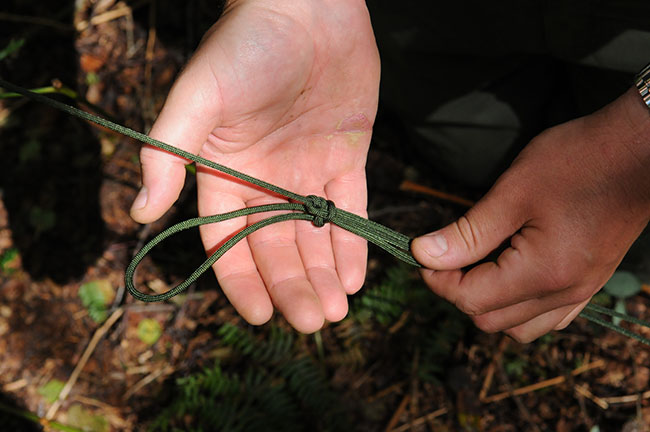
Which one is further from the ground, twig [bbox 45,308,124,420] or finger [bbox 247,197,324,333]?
finger [bbox 247,197,324,333]

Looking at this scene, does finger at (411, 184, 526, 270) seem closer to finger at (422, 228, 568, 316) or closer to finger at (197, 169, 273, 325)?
finger at (422, 228, 568, 316)

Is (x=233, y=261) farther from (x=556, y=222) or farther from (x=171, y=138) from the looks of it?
(x=556, y=222)

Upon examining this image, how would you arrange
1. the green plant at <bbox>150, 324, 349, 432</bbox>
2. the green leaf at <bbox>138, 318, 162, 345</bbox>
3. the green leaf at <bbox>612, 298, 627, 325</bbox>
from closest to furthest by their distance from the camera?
the green plant at <bbox>150, 324, 349, 432</bbox> → the green leaf at <bbox>612, 298, 627, 325</bbox> → the green leaf at <bbox>138, 318, 162, 345</bbox>

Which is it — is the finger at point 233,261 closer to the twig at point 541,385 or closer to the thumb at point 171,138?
the thumb at point 171,138

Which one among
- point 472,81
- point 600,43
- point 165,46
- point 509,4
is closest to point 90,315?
point 165,46

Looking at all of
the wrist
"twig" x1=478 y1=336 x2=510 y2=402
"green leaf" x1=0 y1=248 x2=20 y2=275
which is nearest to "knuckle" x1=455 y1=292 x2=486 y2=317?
the wrist

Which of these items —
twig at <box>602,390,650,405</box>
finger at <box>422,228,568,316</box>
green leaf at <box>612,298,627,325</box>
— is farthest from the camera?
green leaf at <box>612,298,627,325</box>

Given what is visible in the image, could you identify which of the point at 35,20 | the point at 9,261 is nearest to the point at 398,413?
the point at 9,261
